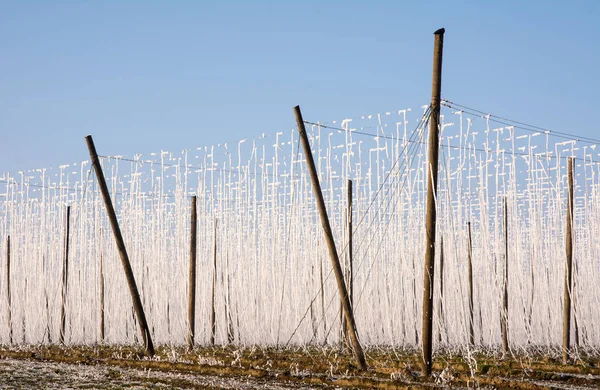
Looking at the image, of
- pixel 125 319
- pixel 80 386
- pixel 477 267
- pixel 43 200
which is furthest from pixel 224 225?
pixel 80 386

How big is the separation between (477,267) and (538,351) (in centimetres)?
499

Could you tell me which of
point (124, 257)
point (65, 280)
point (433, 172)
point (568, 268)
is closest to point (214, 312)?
point (65, 280)

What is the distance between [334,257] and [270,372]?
2.82m

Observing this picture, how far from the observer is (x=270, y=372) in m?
16.0

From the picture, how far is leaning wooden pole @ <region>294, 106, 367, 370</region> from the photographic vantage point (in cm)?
1505

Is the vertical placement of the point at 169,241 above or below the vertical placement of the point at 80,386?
above

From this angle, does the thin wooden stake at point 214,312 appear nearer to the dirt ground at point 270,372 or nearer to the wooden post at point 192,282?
the wooden post at point 192,282

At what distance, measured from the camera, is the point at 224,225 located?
25.7 metres

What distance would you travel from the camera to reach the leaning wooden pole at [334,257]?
49.4 feet

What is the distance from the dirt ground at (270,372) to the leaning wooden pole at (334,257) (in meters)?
0.47

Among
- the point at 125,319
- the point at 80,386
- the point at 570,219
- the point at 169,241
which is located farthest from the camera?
the point at 169,241

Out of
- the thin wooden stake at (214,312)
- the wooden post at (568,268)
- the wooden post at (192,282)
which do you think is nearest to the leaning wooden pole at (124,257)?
the wooden post at (192,282)

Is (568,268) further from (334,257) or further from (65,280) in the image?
(65,280)

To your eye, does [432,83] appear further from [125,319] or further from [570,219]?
[125,319]
